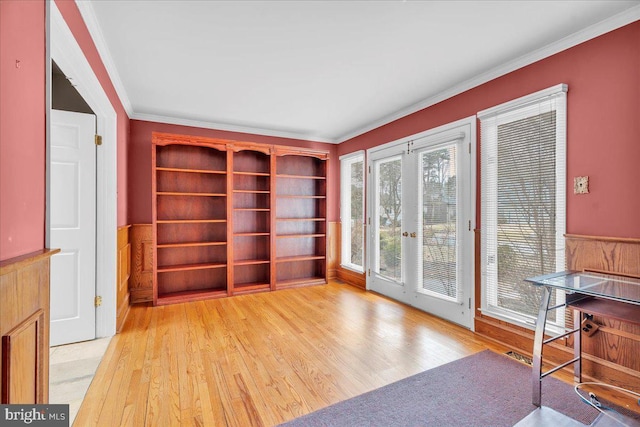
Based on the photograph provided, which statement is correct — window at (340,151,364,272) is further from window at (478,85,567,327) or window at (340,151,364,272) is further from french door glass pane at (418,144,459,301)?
window at (478,85,567,327)

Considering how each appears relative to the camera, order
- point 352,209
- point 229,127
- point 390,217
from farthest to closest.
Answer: point 352,209 < point 229,127 < point 390,217

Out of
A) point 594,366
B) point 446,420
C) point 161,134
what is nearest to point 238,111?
point 161,134

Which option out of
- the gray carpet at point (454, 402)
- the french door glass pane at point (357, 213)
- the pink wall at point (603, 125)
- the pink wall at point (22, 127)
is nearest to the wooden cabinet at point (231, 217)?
the french door glass pane at point (357, 213)

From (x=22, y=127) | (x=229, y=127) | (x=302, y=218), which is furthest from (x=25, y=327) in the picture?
(x=302, y=218)

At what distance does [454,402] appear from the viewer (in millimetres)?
1905

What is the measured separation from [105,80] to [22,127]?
1816 mm

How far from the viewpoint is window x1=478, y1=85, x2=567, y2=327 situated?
238 centimetres

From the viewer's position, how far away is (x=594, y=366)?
212cm

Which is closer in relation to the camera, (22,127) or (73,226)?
(22,127)

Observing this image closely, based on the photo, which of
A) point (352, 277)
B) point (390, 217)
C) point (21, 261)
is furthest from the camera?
point (352, 277)

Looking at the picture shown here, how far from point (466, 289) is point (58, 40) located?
373 centimetres

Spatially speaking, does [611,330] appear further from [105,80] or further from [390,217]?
[105,80]

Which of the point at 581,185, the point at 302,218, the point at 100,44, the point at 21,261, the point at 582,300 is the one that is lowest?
the point at 582,300

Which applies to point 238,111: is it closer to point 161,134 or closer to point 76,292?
point 161,134
